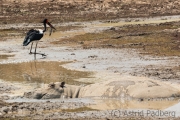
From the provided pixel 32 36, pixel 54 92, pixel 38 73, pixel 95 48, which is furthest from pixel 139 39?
pixel 54 92

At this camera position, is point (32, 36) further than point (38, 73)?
Yes

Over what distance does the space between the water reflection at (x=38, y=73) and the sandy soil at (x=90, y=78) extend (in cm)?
43

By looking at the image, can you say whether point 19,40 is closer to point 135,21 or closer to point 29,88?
point 135,21

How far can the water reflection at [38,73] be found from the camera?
15633 millimetres

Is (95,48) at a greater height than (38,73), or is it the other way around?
(38,73)

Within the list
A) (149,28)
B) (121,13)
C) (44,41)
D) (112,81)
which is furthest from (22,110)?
(121,13)

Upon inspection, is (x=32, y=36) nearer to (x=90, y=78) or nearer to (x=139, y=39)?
(x=139, y=39)

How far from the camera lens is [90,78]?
50.3 feet

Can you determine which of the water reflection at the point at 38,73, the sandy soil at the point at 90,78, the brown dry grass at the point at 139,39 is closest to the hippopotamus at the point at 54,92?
the sandy soil at the point at 90,78

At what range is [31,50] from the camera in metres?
Result: 21.9

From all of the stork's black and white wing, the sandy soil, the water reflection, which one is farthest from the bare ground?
the stork's black and white wing

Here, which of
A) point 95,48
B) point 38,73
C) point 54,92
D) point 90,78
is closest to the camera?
point 54,92

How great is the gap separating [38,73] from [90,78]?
2.07m

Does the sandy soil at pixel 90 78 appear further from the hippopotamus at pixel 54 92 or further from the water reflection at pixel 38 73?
the water reflection at pixel 38 73
